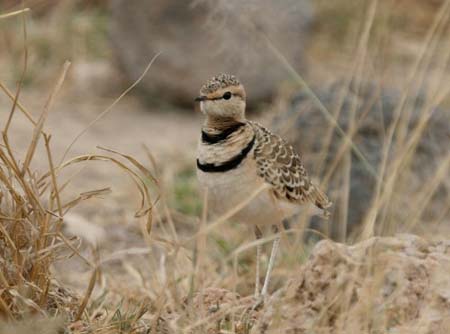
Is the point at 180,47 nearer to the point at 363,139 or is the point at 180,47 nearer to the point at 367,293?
the point at 363,139

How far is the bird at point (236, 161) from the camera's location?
348cm

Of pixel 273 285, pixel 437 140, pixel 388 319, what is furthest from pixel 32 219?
pixel 437 140

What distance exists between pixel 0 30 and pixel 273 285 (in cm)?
552

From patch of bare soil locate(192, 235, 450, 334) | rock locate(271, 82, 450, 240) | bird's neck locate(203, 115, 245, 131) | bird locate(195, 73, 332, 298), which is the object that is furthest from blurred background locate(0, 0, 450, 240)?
patch of bare soil locate(192, 235, 450, 334)

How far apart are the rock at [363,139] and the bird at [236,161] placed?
5.98 feet

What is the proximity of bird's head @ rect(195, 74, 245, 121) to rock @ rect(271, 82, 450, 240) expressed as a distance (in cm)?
191

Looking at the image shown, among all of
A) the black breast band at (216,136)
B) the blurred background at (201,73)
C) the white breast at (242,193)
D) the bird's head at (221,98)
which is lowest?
the blurred background at (201,73)

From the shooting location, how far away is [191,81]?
27.2 feet

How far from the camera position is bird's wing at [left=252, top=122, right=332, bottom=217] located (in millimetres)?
3611

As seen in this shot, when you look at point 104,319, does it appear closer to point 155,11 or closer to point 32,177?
point 32,177

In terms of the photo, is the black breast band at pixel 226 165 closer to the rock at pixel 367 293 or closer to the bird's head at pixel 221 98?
the bird's head at pixel 221 98

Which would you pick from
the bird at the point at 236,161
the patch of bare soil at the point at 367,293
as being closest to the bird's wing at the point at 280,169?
the bird at the point at 236,161

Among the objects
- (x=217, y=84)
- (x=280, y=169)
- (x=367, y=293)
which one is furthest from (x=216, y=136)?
(x=367, y=293)

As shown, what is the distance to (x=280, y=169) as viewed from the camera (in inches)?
146
